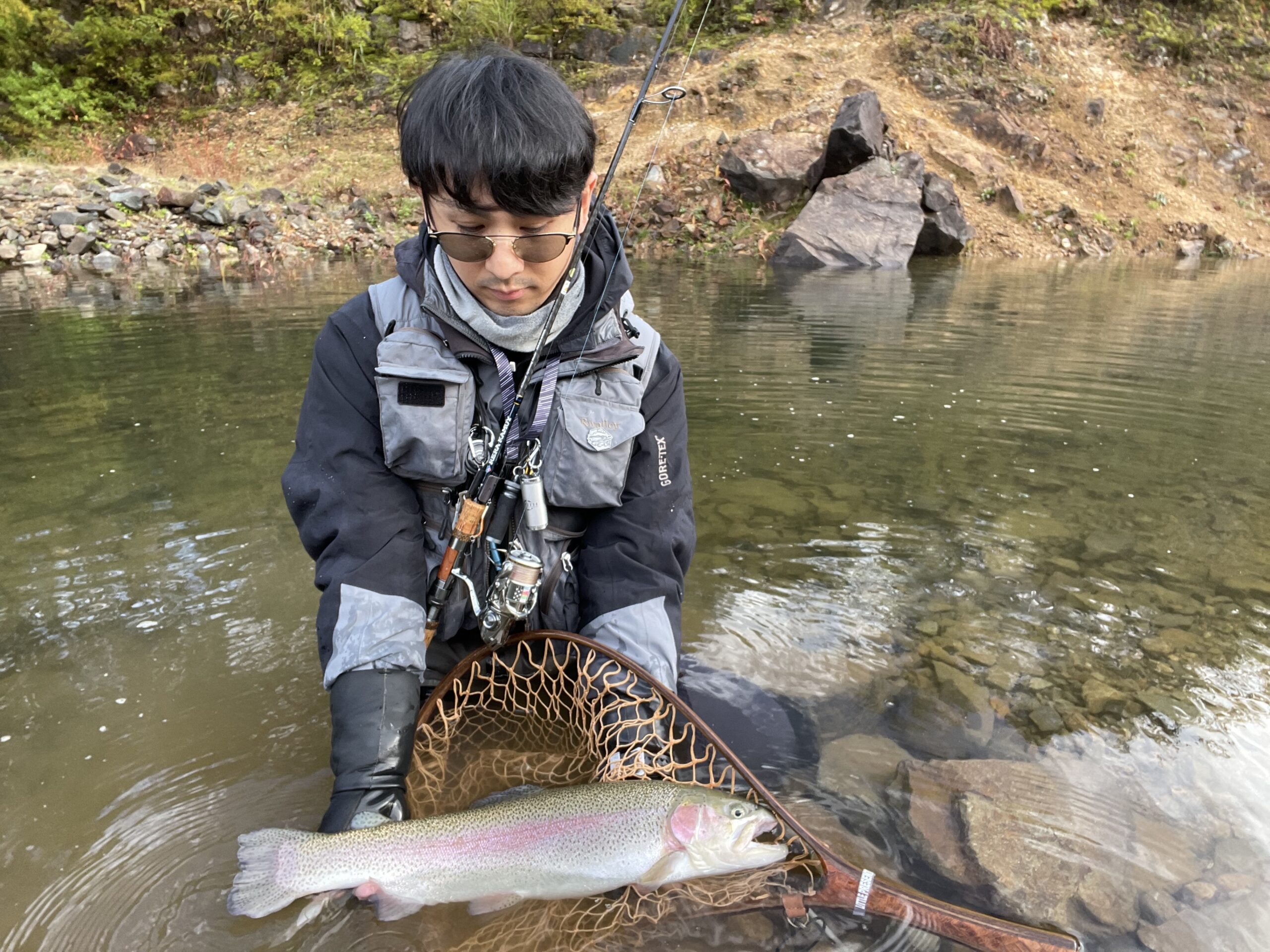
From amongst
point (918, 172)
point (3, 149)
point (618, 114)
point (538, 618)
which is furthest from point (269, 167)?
point (538, 618)

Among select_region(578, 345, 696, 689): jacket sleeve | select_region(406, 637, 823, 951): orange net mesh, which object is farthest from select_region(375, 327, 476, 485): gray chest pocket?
select_region(406, 637, 823, 951): orange net mesh

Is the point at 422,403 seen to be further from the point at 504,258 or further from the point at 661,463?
the point at 661,463

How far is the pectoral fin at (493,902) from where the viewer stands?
2.15 meters

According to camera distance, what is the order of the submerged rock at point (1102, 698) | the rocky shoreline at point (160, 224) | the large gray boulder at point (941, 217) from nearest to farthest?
the submerged rock at point (1102, 698)
the rocky shoreline at point (160, 224)
the large gray boulder at point (941, 217)

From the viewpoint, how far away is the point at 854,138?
65.1ft

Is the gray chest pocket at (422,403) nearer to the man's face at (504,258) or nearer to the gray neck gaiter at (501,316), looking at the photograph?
the gray neck gaiter at (501,316)

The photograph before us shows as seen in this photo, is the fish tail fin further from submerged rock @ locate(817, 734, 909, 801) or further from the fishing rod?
submerged rock @ locate(817, 734, 909, 801)

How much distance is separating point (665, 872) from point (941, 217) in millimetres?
20414

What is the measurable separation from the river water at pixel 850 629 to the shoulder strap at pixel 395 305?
1.60 metres

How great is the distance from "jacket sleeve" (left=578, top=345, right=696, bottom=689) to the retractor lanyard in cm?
32

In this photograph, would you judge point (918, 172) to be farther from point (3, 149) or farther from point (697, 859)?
point (3, 149)

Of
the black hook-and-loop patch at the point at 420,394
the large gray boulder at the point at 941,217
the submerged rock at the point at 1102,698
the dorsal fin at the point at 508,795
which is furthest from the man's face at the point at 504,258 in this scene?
the large gray boulder at the point at 941,217

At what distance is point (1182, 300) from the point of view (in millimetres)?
→ 13781

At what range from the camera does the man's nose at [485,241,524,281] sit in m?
2.31
